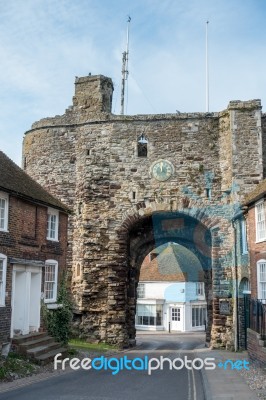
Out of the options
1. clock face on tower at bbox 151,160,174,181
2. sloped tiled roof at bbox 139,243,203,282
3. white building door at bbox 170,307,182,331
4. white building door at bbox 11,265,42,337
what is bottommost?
white building door at bbox 170,307,182,331

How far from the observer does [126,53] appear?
1572 inches

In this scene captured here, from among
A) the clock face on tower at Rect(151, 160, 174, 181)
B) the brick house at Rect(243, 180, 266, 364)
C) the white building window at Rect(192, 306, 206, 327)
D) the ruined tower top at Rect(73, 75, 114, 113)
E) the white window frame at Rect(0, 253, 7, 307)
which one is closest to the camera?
the white window frame at Rect(0, 253, 7, 307)

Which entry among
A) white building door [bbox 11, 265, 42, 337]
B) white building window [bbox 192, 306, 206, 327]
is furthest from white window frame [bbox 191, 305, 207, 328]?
white building door [bbox 11, 265, 42, 337]

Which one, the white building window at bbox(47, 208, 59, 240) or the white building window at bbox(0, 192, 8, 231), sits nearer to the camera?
the white building window at bbox(0, 192, 8, 231)

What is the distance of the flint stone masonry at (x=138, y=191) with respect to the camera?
24.3m

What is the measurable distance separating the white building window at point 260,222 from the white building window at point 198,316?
31412mm

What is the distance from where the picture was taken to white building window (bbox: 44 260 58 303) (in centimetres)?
1988

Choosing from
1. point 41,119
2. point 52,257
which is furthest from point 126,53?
point 52,257

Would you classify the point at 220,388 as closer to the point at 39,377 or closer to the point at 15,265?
the point at 39,377

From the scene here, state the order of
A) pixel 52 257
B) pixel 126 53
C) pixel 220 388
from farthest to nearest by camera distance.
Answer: pixel 126 53, pixel 52 257, pixel 220 388

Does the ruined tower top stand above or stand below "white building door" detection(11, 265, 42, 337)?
above

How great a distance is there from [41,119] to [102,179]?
5789 mm

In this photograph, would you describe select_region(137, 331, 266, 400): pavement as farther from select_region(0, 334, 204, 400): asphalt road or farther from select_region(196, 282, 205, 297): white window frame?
select_region(196, 282, 205, 297): white window frame

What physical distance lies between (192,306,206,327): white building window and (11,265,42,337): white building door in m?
32.9
